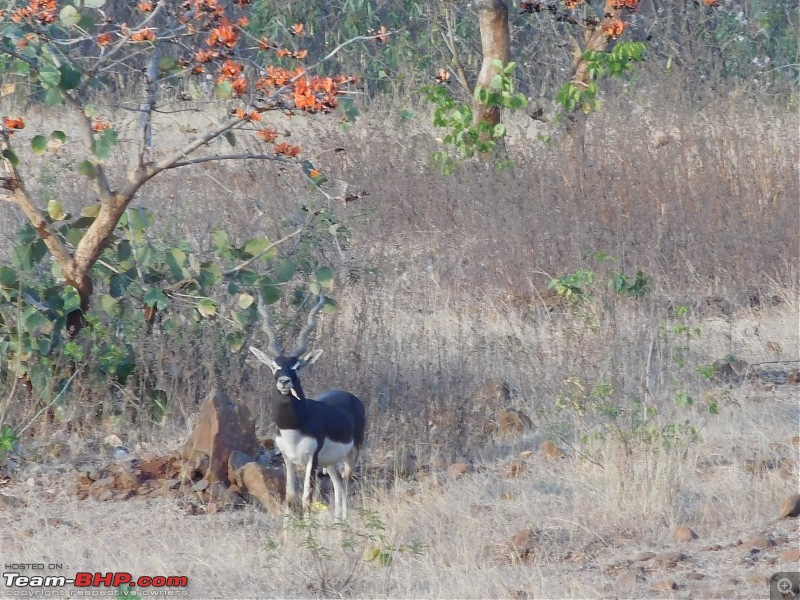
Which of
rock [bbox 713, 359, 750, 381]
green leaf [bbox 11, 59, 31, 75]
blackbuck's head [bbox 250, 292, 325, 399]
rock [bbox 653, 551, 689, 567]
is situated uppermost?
green leaf [bbox 11, 59, 31, 75]

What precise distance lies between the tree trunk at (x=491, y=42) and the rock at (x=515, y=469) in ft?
19.2

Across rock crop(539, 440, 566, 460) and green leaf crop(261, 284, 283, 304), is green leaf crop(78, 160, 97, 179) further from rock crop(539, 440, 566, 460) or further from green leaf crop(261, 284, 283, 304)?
rock crop(539, 440, 566, 460)

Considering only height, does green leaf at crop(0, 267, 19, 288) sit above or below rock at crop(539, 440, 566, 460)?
above

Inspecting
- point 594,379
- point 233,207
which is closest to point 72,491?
point 594,379

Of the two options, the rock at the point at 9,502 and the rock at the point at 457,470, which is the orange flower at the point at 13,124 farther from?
the rock at the point at 457,470

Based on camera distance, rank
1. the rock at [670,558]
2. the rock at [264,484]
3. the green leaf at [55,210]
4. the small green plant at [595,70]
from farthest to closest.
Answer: the small green plant at [595,70]
the green leaf at [55,210]
the rock at [264,484]
the rock at [670,558]

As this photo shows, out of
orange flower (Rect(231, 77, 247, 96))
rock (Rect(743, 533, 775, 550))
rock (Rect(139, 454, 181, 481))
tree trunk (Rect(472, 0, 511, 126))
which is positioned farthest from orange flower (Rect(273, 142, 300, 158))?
tree trunk (Rect(472, 0, 511, 126))

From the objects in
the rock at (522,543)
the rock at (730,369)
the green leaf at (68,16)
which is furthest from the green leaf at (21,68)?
the rock at (730,369)

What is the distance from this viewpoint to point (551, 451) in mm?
6242

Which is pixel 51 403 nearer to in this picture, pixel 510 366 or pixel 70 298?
pixel 70 298

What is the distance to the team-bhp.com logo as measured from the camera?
15.4ft

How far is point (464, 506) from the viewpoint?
5.59 meters

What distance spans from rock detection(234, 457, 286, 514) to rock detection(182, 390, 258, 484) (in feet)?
0.50

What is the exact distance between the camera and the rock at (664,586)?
4531mm
